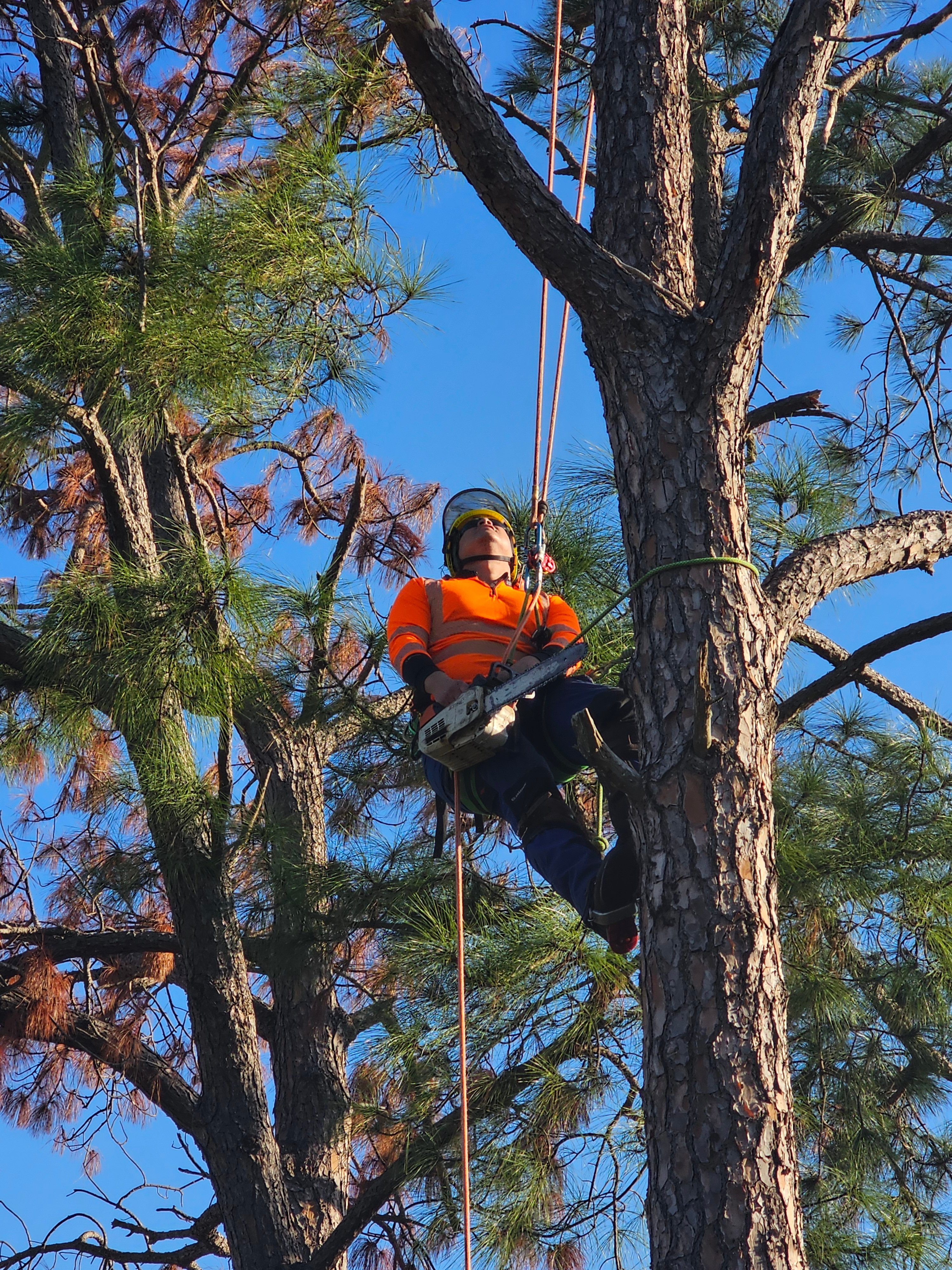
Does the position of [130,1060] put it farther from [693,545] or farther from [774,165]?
[774,165]

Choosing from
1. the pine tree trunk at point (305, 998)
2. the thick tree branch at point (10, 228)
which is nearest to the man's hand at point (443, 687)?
the pine tree trunk at point (305, 998)

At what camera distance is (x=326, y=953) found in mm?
3748

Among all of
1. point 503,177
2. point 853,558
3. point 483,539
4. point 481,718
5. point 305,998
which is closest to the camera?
point 503,177

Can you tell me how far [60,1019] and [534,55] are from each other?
9.97 feet

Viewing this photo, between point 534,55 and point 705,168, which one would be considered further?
point 534,55

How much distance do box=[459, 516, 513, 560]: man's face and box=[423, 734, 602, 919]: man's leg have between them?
57cm

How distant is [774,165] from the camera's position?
7.34ft

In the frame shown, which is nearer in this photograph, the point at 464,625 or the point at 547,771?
the point at 547,771

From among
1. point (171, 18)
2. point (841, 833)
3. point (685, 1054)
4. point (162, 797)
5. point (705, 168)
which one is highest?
point (171, 18)

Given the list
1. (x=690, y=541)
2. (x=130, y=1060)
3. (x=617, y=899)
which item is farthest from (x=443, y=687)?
(x=130, y=1060)

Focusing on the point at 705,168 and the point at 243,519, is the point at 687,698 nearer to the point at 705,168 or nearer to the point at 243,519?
the point at 705,168

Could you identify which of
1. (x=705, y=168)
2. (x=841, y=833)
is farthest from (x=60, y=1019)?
(x=705, y=168)

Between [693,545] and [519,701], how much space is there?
751 millimetres

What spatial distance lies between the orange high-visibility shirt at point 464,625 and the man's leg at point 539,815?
0.81 ft
